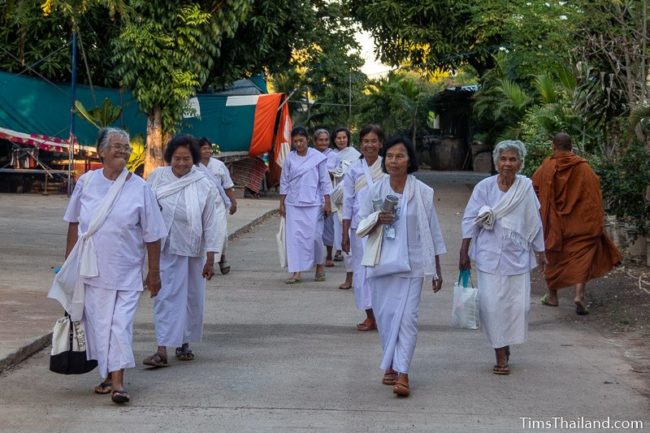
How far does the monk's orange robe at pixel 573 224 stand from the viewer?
11.3m

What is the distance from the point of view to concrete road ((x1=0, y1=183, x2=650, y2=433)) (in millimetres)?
6484

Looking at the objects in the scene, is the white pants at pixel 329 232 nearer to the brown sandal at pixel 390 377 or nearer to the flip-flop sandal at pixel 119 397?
the brown sandal at pixel 390 377

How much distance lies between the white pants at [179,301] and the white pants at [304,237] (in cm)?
474

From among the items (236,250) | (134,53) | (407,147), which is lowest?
(236,250)

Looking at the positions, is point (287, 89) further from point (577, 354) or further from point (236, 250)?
point (577, 354)

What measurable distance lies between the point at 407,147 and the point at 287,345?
226 cm

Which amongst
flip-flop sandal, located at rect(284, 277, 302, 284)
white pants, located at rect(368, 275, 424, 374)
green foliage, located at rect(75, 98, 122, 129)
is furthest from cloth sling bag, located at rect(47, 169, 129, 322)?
green foliage, located at rect(75, 98, 122, 129)

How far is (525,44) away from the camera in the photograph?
955 inches

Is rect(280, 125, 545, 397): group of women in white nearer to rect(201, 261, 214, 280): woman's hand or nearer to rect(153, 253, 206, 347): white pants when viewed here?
rect(201, 261, 214, 280): woman's hand

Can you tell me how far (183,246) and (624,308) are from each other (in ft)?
16.8

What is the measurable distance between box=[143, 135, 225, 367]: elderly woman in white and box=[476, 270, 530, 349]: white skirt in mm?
2043

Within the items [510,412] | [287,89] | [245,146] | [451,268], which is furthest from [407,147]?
[287,89]

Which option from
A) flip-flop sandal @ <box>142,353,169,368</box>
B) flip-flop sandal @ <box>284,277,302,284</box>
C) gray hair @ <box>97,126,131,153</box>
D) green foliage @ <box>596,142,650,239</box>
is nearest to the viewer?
gray hair @ <box>97,126,131,153</box>

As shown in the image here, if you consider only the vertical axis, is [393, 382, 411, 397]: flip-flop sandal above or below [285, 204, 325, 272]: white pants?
below
